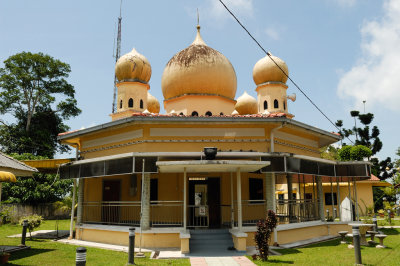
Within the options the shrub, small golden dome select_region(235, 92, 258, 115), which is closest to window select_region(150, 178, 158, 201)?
the shrub

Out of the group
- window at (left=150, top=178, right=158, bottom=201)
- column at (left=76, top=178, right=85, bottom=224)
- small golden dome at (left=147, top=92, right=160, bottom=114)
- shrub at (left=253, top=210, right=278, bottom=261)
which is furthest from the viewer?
small golden dome at (left=147, top=92, right=160, bottom=114)

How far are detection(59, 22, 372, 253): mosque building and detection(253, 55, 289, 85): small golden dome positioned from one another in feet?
16.8

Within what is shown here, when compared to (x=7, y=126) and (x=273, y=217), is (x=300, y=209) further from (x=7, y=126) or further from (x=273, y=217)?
(x=7, y=126)

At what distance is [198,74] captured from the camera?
17.5 metres

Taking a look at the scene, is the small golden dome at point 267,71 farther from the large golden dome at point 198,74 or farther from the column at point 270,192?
the column at point 270,192

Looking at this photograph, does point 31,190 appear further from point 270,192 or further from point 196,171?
point 270,192

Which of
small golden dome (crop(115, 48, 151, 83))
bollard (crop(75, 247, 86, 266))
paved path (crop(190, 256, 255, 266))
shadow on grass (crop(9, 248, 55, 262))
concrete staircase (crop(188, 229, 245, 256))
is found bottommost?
shadow on grass (crop(9, 248, 55, 262))

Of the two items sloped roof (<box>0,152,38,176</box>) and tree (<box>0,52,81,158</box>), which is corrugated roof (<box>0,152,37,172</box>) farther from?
tree (<box>0,52,81,158</box>)

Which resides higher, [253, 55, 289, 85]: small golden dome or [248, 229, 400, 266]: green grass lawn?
[253, 55, 289, 85]: small golden dome

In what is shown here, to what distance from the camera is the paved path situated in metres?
9.18

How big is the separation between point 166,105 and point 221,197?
23.7ft

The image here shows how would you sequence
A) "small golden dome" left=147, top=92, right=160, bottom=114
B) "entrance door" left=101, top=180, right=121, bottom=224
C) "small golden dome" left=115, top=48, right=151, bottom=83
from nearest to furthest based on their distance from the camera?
1. "entrance door" left=101, top=180, right=121, bottom=224
2. "small golden dome" left=115, top=48, right=151, bottom=83
3. "small golden dome" left=147, top=92, right=160, bottom=114

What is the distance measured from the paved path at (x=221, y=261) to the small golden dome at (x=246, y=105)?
13878mm

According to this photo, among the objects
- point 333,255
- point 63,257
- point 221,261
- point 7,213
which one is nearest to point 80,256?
point 221,261
